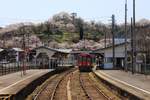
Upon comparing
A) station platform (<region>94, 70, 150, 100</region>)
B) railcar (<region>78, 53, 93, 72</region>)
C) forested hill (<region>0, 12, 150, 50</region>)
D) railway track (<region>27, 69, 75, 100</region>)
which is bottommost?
railway track (<region>27, 69, 75, 100</region>)

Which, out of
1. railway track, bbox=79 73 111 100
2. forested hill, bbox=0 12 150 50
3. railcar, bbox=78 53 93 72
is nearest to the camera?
railway track, bbox=79 73 111 100

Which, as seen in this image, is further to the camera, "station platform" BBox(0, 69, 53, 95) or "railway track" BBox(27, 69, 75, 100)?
"railway track" BBox(27, 69, 75, 100)

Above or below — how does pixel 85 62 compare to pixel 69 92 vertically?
above

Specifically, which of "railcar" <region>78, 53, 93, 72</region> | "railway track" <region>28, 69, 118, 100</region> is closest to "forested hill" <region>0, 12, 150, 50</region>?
"railcar" <region>78, 53, 93, 72</region>

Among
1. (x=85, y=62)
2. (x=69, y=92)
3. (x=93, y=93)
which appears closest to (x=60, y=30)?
(x=85, y=62)

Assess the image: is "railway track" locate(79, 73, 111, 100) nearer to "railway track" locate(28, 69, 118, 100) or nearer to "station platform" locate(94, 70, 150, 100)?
"railway track" locate(28, 69, 118, 100)

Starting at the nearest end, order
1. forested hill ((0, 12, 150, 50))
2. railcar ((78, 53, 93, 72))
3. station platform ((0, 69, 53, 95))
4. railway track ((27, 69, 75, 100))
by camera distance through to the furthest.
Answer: station platform ((0, 69, 53, 95)) → railway track ((27, 69, 75, 100)) → railcar ((78, 53, 93, 72)) → forested hill ((0, 12, 150, 50))

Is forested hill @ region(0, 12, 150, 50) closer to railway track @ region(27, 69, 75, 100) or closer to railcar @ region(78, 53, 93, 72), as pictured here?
railcar @ region(78, 53, 93, 72)

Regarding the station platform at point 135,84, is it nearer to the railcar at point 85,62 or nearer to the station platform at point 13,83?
the station platform at point 13,83

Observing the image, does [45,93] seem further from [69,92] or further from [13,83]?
[13,83]

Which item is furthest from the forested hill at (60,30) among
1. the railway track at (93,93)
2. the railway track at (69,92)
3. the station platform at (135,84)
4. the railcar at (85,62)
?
the railway track at (93,93)

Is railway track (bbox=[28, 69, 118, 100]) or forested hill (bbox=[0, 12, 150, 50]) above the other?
forested hill (bbox=[0, 12, 150, 50])

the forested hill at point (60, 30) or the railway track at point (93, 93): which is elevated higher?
the forested hill at point (60, 30)

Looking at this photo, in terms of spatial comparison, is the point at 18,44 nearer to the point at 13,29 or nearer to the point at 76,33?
the point at 13,29
